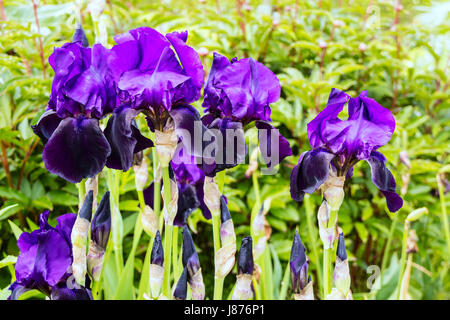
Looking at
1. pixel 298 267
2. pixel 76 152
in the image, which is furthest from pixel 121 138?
pixel 298 267

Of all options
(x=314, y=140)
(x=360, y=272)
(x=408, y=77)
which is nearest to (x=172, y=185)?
(x=314, y=140)

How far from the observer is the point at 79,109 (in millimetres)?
727

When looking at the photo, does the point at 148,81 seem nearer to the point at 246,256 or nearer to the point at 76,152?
the point at 76,152

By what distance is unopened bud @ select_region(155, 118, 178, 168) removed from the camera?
724 mm

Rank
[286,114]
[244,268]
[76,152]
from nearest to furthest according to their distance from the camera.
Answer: [76,152] → [244,268] → [286,114]

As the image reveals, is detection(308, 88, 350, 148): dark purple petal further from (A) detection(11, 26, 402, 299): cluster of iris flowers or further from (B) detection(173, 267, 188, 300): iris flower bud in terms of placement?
(B) detection(173, 267, 188, 300): iris flower bud

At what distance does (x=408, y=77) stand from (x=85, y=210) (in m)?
1.81

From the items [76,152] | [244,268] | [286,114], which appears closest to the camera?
[76,152]

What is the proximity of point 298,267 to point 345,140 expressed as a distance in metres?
0.25

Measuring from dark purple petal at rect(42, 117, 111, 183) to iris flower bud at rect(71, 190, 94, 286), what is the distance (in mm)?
80

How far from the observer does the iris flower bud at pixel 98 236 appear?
79cm

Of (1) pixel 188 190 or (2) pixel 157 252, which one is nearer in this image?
(2) pixel 157 252

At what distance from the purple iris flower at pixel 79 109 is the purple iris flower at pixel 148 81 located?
1.0 inches
